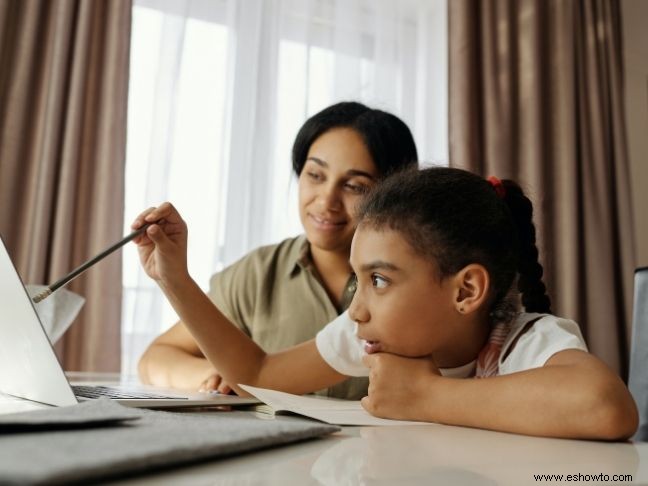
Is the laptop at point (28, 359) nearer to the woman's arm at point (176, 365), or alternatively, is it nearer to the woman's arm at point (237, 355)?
the woman's arm at point (237, 355)

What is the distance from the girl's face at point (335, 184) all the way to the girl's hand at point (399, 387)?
0.64 meters

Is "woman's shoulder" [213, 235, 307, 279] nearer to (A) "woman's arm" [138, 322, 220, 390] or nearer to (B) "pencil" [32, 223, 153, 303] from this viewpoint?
(A) "woman's arm" [138, 322, 220, 390]

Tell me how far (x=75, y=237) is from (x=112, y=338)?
0.32m

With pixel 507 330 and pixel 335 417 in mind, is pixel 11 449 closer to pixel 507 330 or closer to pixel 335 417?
pixel 335 417

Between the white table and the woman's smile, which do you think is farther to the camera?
the woman's smile

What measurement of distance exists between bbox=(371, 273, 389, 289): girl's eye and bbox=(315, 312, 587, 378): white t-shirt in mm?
170

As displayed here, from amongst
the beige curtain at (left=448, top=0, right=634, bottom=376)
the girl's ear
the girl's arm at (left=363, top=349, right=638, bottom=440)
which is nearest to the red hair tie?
the girl's ear

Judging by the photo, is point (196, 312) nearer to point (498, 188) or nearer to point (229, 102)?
point (498, 188)

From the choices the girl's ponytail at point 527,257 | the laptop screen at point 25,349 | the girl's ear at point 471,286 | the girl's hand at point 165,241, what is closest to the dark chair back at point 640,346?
the girl's ponytail at point 527,257

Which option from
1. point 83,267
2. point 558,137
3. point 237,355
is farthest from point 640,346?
point 558,137

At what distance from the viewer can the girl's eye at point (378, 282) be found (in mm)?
827

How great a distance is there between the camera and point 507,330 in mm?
859

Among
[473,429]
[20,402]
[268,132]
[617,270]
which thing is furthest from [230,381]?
[617,270]

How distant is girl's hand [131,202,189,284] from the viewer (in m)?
0.92
